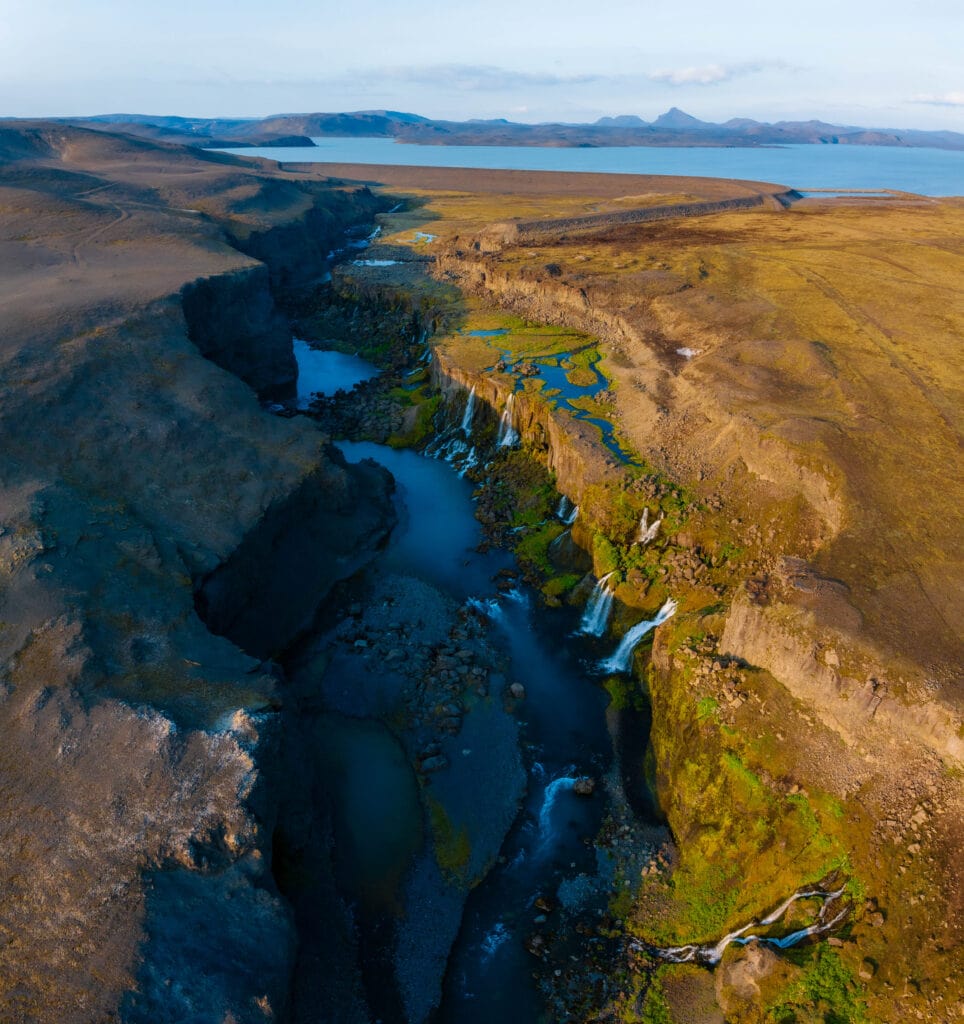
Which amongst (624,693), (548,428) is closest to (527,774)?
(624,693)

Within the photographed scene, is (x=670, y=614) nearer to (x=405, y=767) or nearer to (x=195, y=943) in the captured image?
(x=405, y=767)

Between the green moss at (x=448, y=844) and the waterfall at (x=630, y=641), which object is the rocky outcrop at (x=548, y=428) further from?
the green moss at (x=448, y=844)

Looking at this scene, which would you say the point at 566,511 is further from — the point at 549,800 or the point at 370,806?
the point at 370,806

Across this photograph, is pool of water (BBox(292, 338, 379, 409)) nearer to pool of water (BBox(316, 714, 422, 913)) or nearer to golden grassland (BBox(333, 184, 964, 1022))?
golden grassland (BBox(333, 184, 964, 1022))

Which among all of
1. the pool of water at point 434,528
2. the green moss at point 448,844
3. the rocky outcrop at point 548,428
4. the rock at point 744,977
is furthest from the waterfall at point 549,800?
the rocky outcrop at point 548,428

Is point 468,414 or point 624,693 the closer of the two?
point 624,693

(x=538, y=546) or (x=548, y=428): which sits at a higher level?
(x=548, y=428)

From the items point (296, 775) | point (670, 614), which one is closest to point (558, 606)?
point (670, 614)
